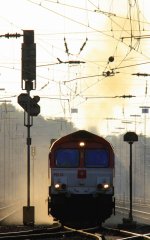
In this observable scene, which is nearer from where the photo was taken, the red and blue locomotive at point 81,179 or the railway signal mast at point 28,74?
the red and blue locomotive at point 81,179

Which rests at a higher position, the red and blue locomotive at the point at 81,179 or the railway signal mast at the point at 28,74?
the railway signal mast at the point at 28,74

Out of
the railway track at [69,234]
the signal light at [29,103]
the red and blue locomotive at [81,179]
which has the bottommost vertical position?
the railway track at [69,234]

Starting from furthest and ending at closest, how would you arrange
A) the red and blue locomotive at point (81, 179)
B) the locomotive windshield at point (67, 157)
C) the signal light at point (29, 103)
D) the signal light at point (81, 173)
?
1. the signal light at point (29, 103)
2. the locomotive windshield at point (67, 157)
3. the signal light at point (81, 173)
4. the red and blue locomotive at point (81, 179)

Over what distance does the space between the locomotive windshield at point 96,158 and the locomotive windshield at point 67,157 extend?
436mm

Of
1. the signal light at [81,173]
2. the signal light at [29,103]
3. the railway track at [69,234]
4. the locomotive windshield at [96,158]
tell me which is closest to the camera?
the railway track at [69,234]

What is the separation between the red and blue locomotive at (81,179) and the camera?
3259 centimetres

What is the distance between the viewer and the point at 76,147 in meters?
33.4

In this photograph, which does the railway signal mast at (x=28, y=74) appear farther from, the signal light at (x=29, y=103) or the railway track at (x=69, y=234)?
the railway track at (x=69, y=234)

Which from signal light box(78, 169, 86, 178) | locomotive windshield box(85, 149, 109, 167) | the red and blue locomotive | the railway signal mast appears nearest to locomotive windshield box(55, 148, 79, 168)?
the red and blue locomotive

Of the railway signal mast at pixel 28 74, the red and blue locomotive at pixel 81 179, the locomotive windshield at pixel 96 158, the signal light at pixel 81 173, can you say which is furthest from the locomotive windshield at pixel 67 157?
the railway signal mast at pixel 28 74

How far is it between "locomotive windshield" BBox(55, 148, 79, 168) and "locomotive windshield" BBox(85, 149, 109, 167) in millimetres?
436

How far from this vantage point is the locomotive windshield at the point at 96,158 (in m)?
33.2

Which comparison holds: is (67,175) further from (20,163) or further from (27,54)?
(20,163)

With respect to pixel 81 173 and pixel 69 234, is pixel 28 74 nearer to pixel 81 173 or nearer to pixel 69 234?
pixel 81 173
